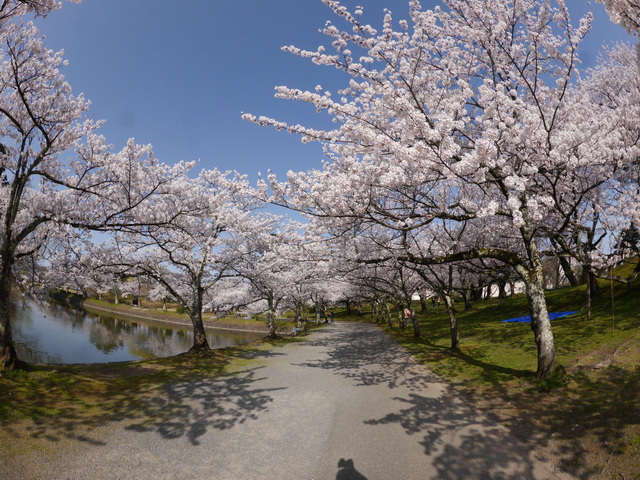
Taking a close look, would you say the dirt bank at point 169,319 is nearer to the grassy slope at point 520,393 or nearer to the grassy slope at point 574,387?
the grassy slope at point 520,393

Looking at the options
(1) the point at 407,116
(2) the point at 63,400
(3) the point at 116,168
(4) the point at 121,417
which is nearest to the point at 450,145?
(1) the point at 407,116

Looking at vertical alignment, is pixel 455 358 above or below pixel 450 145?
below

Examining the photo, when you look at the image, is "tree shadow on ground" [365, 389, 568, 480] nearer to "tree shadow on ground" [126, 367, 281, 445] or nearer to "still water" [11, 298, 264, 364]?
"tree shadow on ground" [126, 367, 281, 445]

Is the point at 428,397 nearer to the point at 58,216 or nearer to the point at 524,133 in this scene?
the point at 524,133

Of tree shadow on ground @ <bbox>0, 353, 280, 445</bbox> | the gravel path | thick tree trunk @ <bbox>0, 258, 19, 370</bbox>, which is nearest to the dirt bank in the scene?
tree shadow on ground @ <bbox>0, 353, 280, 445</bbox>

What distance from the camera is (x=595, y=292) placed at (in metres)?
18.0

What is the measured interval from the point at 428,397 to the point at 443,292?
284 inches

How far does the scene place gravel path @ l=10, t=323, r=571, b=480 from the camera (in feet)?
15.1

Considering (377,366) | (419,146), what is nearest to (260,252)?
(377,366)

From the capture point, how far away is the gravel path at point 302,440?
4.61m

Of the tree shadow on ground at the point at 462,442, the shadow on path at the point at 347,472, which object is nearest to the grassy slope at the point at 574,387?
the tree shadow on ground at the point at 462,442

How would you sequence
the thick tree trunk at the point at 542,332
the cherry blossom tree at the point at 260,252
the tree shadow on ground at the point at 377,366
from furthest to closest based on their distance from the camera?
the cherry blossom tree at the point at 260,252
the tree shadow on ground at the point at 377,366
the thick tree trunk at the point at 542,332

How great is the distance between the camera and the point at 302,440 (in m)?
5.75

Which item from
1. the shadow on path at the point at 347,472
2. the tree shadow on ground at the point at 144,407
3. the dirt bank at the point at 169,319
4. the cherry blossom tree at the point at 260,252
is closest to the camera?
the shadow on path at the point at 347,472
